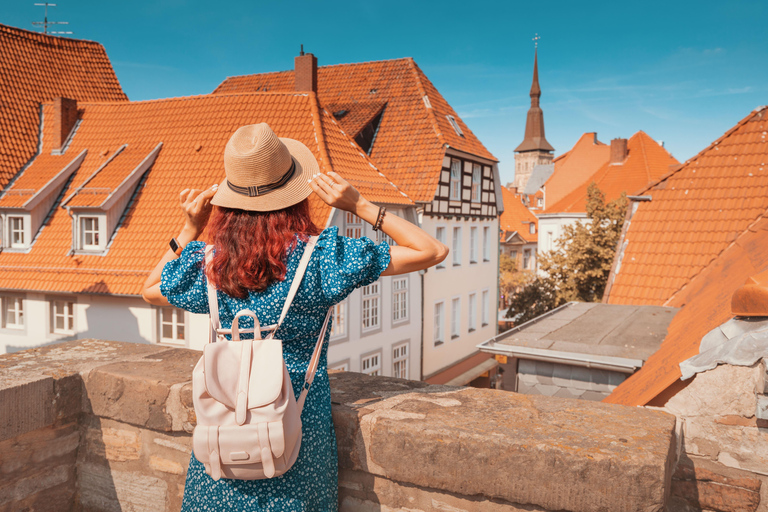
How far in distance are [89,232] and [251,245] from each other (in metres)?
14.9

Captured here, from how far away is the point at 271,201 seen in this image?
1.88 meters

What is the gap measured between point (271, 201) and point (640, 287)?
774 cm

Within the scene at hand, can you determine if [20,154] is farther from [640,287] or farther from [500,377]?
[500,377]

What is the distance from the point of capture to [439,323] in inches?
810

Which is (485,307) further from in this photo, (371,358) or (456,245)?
(371,358)

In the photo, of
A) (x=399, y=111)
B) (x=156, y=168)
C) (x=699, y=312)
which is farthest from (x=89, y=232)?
(x=699, y=312)

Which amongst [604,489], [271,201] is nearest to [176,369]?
[271,201]

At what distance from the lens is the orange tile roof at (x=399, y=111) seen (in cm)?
1911

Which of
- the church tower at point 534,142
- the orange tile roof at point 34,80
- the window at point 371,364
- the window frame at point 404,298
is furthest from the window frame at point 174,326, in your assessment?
the church tower at point 534,142

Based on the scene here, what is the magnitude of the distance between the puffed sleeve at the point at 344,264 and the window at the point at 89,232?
14676mm

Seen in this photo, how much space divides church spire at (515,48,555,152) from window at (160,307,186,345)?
75119mm

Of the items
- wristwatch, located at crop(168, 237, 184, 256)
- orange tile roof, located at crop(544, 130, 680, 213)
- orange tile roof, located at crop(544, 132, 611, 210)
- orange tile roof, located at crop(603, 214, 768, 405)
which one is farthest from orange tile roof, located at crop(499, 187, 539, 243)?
wristwatch, located at crop(168, 237, 184, 256)

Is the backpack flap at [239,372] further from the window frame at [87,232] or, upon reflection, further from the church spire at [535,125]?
the church spire at [535,125]

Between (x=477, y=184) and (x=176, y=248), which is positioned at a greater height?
(x=477, y=184)
